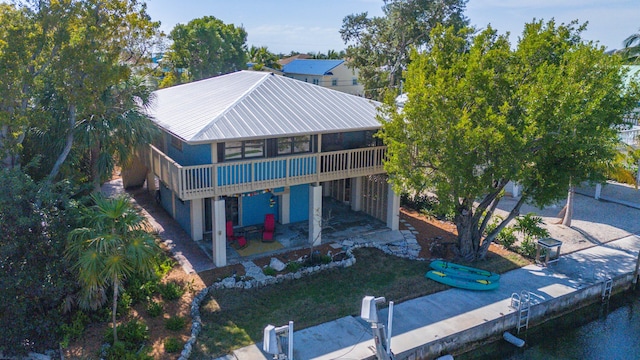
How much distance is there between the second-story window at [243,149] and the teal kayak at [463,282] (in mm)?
7653

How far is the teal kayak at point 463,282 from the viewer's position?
52.1ft

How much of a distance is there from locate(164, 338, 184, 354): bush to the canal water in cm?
763

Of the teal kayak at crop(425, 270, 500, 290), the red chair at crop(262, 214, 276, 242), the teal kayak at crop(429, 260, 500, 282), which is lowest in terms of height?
the teal kayak at crop(425, 270, 500, 290)

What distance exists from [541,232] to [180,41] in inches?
1616

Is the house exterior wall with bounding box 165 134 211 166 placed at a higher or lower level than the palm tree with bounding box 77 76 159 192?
lower

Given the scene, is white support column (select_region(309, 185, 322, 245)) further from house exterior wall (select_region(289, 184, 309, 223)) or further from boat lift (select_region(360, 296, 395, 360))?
boat lift (select_region(360, 296, 395, 360))

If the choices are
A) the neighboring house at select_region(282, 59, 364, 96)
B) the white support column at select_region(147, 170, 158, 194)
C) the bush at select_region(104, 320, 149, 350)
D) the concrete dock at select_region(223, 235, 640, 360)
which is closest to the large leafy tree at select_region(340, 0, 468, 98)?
the neighboring house at select_region(282, 59, 364, 96)

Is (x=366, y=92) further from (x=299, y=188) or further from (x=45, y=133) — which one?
(x=45, y=133)

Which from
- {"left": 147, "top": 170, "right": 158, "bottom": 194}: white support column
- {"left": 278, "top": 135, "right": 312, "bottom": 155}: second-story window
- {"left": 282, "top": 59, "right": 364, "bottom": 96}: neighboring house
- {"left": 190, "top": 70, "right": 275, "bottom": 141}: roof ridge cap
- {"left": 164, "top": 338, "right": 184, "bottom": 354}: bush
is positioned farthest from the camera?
{"left": 282, "top": 59, "right": 364, "bottom": 96}: neighboring house

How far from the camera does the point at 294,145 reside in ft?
60.8

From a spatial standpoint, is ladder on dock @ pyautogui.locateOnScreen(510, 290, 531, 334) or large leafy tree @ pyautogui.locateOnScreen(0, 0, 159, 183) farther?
ladder on dock @ pyautogui.locateOnScreen(510, 290, 531, 334)

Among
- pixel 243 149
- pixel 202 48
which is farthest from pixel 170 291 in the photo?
pixel 202 48

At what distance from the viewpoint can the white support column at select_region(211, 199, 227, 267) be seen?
16469mm

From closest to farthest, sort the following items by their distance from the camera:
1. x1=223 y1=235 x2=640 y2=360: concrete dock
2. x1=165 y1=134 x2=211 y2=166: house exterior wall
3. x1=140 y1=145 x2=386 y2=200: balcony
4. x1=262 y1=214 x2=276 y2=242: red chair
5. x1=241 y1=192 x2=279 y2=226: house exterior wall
A: x1=223 y1=235 x2=640 y2=360: concrete dock
x1=140 y1=145 x2=386 y2=200: balcony
x1=165 y1=134 x2=211 y2=166: house exterior wall
x1=262 y1=214 x2=276 y2=242: red chair
x1=241 y1=192 x2=279 y2=226: house exterior wall
